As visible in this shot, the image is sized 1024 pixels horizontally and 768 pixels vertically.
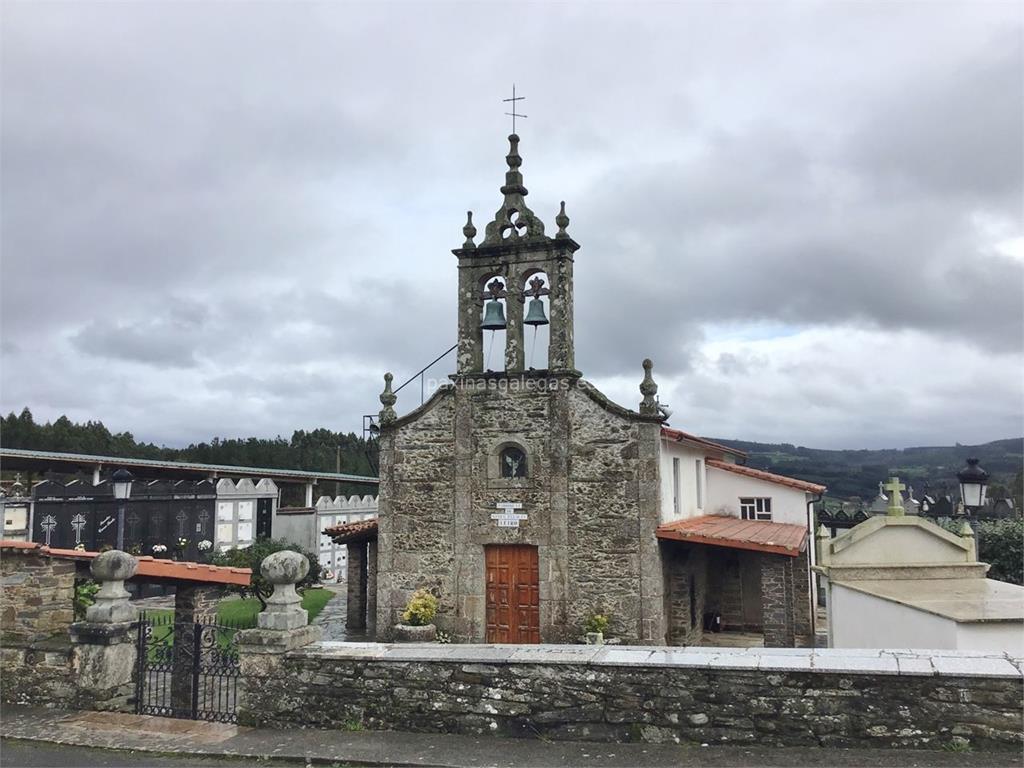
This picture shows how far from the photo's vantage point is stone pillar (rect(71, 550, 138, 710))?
8.65 m

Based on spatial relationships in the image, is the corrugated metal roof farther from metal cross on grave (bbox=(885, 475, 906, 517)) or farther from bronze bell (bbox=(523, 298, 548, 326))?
metal cross on grave (bbox=(885, 475, 906, 517))

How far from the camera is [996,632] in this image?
9.19 metres

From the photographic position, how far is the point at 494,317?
643 inches

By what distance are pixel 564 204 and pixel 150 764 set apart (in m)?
12.6

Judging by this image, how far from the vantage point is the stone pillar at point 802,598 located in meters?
18.5

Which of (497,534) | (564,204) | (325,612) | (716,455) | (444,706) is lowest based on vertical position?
(325,612)

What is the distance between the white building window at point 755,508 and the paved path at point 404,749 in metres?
16.1

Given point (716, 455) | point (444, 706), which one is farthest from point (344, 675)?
point (716, 455)

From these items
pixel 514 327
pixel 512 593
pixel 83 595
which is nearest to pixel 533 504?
pixel 512 593

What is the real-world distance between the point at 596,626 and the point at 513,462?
3697 millimetres

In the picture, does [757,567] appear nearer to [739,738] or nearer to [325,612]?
[325,612]

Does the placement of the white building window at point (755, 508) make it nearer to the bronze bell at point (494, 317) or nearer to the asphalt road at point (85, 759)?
the bronze bell at point (494, 317)

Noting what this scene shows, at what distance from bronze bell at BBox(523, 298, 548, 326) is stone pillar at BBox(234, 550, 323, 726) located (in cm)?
891

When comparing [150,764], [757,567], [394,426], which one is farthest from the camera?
[757,567]
